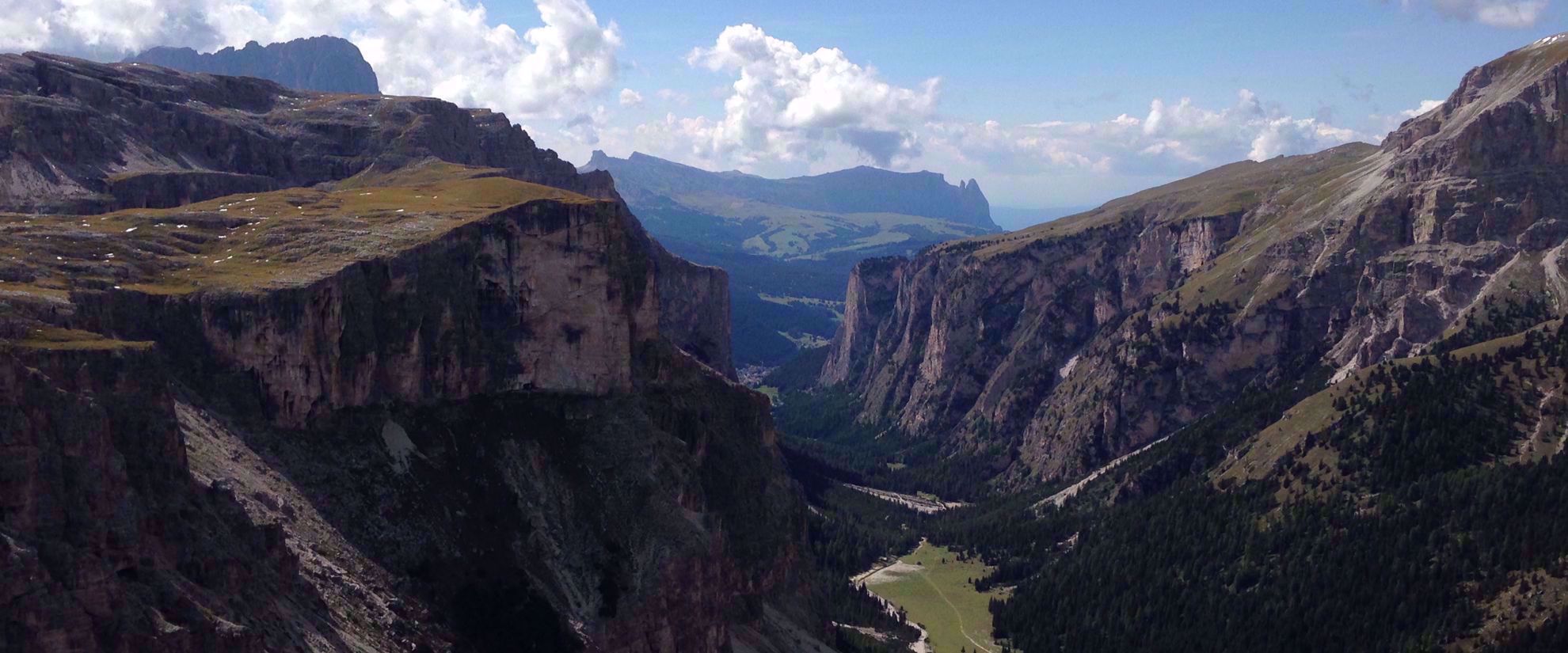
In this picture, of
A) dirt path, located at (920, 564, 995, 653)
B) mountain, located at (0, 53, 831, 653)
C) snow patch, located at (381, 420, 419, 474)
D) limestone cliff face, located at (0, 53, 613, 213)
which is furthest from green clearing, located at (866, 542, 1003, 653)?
limestone cliff face, located at (0, 53, 613, 213)

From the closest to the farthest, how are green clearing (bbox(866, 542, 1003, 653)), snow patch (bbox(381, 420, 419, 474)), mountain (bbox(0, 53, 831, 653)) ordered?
mountain (bbox(0, 53, 831, 653)) → snow patch (bbox(381, 420, 419, 474)) → green clearing (bbox(866, 542, 1003, 653))

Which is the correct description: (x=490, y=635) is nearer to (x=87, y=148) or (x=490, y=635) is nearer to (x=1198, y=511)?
(x=87, y=148)

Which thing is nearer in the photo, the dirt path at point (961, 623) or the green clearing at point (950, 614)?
the dirt path at point (961, 623)

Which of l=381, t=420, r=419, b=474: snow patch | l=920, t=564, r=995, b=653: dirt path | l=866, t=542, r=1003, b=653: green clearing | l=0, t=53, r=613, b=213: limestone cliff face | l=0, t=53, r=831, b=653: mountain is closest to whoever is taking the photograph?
l=0, t=53, r=831, b=653: mountain

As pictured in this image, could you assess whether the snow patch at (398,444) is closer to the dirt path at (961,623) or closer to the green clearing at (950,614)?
the green clearing at (950,614)

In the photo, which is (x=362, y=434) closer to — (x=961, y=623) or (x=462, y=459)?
(x=462, y=459)

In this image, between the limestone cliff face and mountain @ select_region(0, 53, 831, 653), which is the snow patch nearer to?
mountain @ select_region(0, 53, 831, 653)

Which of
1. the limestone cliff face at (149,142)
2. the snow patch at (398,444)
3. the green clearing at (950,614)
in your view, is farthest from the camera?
the green clearing at (950,614)

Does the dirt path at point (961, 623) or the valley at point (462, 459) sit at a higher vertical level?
the valley at point (462, 459)

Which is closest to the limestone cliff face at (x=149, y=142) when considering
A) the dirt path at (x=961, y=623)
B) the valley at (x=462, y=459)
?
the valley at (x=462, y=459)

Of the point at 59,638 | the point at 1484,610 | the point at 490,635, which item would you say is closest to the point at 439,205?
the point at 490,635
